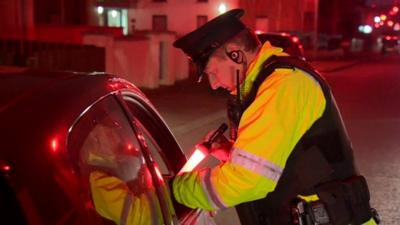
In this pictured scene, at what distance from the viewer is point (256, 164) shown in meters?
2.35

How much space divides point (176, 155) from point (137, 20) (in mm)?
42796

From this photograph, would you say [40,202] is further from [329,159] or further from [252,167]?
[329,159]

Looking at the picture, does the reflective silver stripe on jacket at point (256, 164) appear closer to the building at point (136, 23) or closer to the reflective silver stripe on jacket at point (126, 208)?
the reflective silver stripe on jacket at point (126, 208)

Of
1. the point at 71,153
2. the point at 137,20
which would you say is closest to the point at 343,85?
the point at 71,153

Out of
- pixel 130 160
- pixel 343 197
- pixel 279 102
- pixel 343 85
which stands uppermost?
pixel 279 102

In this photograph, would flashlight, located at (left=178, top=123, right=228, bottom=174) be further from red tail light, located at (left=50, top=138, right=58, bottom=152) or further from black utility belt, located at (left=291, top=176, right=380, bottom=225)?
red tail light, located at (left=50, top=138, right=58, bottom=152)

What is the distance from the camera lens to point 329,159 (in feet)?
8.32

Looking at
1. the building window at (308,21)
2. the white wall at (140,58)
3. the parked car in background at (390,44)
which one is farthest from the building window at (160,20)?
the white wall at (140,58)

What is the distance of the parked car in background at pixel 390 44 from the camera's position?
52263mm

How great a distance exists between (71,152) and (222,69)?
35.6 inches

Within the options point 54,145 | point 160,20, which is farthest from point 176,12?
point 54,145

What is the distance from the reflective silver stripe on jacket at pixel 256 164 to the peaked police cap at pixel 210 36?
15.5 inches

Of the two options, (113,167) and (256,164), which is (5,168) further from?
(256,164)

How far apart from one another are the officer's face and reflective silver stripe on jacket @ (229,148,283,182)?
33cm
